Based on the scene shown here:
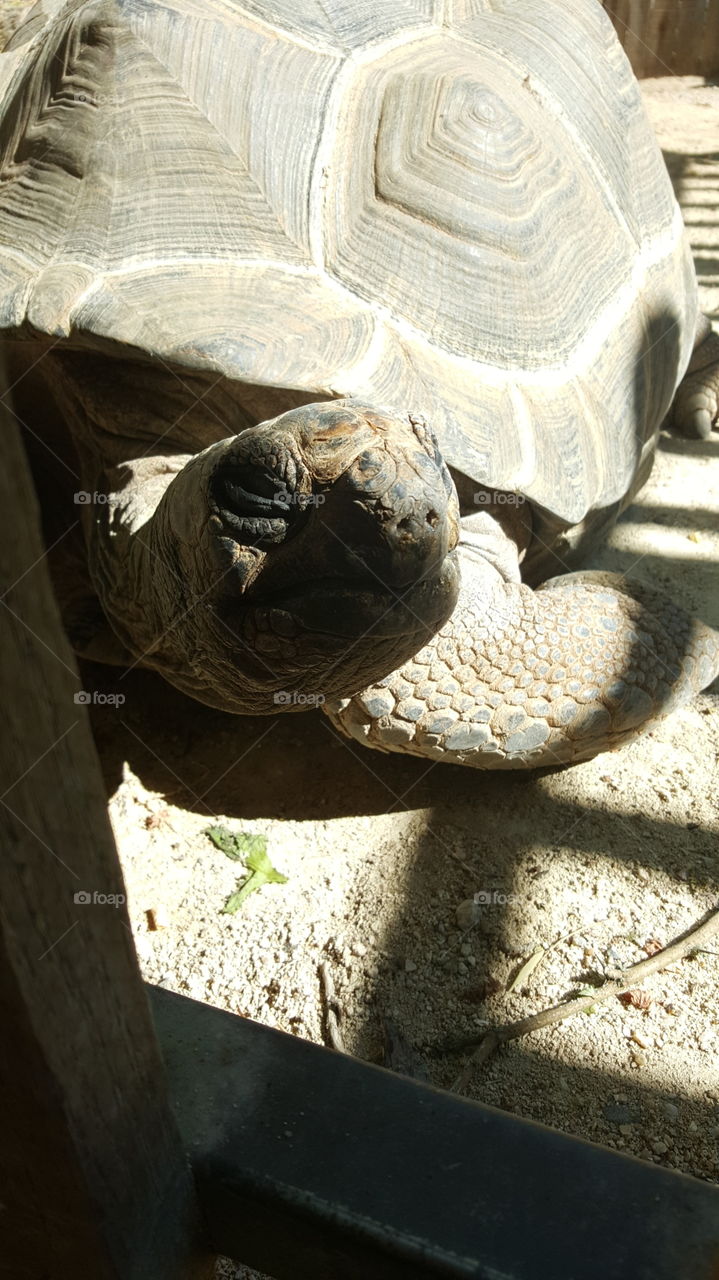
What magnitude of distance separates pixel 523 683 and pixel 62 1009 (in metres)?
1.74

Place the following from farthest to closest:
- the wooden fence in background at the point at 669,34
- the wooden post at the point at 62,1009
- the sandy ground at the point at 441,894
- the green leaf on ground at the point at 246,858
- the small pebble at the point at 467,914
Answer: the wooden fence in background at the point at 669,34 < the green leaf on ground at the point at 246,858 < the small pebble at the point at 467,914 < the sandy ground at the point at 441,894 < the wooden post at the point at 62,1009

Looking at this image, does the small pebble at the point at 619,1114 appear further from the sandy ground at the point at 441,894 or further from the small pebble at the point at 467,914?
the small pebble at the point at 467,914

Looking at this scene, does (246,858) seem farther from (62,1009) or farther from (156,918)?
(62,1009)

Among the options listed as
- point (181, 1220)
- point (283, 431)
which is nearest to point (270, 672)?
point (283, 431)

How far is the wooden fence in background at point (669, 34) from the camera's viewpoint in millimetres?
7730

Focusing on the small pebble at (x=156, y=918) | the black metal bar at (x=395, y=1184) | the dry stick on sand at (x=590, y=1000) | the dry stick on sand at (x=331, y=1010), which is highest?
the black metal bar at (x=395, y=1184)

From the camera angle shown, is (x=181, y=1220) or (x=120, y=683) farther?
(x=120, y=683)

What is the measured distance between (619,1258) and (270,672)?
3.17 ft

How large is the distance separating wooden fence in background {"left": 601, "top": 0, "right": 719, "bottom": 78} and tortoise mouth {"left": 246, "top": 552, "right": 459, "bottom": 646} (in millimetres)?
7668

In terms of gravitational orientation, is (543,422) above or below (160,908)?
above

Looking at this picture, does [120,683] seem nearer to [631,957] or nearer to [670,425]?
[631,957]

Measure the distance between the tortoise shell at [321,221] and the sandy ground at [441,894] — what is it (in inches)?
30.0

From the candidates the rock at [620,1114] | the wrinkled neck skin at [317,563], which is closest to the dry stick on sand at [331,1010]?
the rock at [620,1114]

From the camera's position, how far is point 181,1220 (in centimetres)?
108
